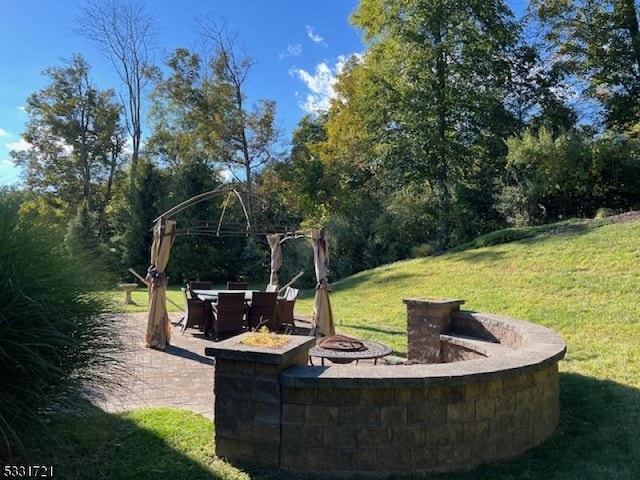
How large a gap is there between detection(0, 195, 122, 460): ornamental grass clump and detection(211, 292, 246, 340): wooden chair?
4.29 m

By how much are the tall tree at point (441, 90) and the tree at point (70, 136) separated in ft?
54.1

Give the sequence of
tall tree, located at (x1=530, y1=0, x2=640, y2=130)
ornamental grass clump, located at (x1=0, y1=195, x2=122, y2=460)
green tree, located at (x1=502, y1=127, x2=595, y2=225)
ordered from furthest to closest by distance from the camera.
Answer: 1. tall tree, located at (x1=530, y1=0, x2=640, y2=130)
2. green tree, located at (x1=502, y1=127, x2=595, y2=225)
3. ornamental grass clump, located at (x1=0, y1=195, x2=122, y2=460)

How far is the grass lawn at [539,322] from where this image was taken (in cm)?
299

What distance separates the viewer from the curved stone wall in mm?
2854

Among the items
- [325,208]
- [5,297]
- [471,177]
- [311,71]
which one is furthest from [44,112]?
[5,297]

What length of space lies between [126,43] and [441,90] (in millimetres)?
16451

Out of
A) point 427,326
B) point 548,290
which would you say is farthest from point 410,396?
point 548,290

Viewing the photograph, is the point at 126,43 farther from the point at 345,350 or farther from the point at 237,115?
the point at 345,350

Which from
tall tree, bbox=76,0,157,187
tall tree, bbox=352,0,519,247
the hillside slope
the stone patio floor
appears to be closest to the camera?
the stone patio floor

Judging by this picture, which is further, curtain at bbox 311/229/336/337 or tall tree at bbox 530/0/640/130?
tall tree at bbox 530/0/640/130

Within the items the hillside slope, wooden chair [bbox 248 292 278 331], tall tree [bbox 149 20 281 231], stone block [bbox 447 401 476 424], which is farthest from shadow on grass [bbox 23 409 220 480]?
tall tree [bbox 149 20 281 231]

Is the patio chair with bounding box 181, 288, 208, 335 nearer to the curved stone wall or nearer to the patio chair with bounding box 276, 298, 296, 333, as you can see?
the patio chair with bounding box 276, 298, 296, 333

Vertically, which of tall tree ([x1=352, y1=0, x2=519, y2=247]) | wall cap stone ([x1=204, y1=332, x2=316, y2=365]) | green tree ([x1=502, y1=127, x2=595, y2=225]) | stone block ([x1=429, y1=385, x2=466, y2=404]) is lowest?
stone block ([x1=429, y1=385, x2=466, y2=404])

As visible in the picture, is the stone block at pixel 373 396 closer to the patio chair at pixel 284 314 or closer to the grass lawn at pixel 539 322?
the grass lawn at pixel 539 322
